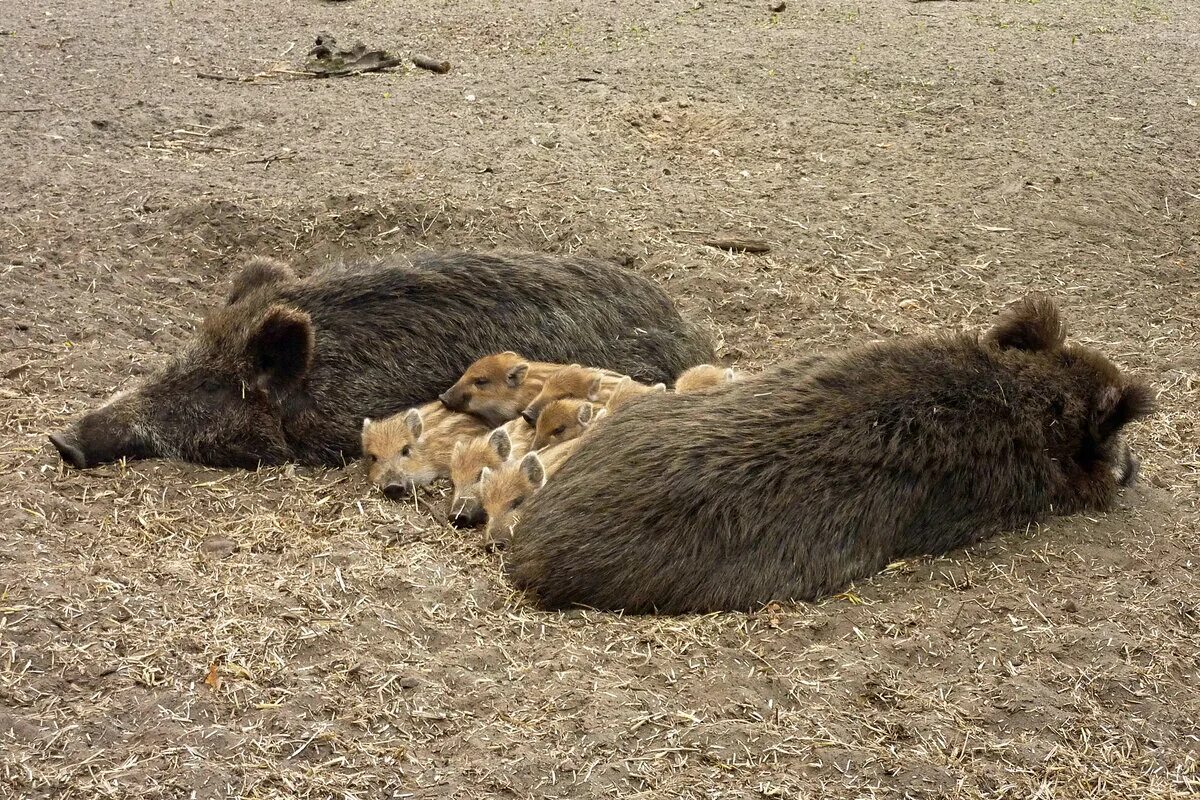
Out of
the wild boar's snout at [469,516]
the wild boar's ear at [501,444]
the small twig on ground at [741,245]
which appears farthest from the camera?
the small twig on ground at [741,245]

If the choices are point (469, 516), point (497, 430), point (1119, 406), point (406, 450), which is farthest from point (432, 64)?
point (1119, 406)

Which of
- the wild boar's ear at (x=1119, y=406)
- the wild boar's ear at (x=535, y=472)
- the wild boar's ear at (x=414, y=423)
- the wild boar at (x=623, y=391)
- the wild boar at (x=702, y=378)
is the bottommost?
the wild boar's ear at (x=414, y=423)

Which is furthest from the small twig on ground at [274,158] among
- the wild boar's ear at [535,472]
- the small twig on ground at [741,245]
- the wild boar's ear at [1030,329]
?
the wild boar's ear at [1030,329]

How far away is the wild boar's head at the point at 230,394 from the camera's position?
18.7 ft

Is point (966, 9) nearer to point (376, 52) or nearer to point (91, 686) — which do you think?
point (376, 52)

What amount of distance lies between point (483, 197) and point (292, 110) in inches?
108

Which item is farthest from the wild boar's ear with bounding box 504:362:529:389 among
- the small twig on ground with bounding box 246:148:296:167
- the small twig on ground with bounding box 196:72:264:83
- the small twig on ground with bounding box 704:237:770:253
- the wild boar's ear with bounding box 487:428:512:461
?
the small twig on ground with bounding box 196:72:264:83

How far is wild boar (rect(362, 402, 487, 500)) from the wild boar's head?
1.58 feet

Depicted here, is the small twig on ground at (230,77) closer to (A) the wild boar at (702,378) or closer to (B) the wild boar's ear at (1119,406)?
(A) the wild boar at (702,378)

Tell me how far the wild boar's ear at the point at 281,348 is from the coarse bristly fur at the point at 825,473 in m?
1.73

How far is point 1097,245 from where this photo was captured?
8000mm

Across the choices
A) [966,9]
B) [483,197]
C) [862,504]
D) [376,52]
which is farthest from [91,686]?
[966,9]

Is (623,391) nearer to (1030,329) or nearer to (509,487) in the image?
(509,487)

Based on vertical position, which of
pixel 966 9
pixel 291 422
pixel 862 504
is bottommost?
pixel 291 422
